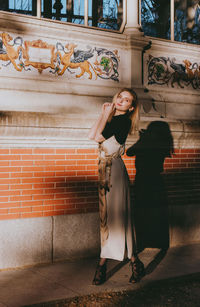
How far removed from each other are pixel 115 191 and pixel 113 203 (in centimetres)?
14

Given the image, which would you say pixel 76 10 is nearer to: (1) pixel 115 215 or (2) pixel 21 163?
(2) pixel 21 163

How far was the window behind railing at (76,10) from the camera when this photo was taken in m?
6.00

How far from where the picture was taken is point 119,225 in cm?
454

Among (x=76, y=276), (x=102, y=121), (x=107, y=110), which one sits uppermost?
(x=107, y=110)

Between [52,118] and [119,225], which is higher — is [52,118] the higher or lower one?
the higher one

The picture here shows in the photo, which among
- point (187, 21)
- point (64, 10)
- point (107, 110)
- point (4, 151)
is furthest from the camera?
point (187, 21)

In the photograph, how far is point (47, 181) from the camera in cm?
561

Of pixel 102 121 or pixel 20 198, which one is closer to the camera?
pixel 102 121

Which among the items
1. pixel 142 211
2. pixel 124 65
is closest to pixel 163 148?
pixel 142 211

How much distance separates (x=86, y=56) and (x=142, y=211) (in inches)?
101

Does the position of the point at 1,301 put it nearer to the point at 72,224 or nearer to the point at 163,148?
the point at 72,224

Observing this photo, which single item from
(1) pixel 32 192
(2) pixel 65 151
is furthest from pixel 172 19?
(1) pixel 32 192

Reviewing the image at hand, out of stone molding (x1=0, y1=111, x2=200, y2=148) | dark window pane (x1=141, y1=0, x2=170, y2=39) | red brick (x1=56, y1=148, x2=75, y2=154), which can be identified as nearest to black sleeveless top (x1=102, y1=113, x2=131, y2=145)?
stone molding (x1=0, y1=111, x2=200, y2=148)

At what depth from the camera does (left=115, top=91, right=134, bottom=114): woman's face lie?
4.56 m
